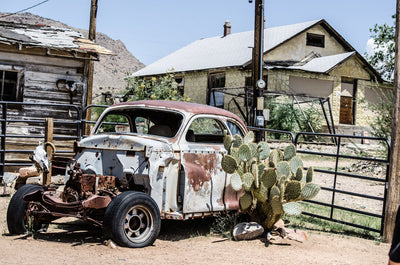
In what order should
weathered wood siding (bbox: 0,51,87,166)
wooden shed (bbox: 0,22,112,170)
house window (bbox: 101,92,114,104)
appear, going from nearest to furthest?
wooden shed (bbox: 0,22,112,170)
weathered wood siding (bbox: 0,51,87,166)
house window (bbox: 101,92,114,104)

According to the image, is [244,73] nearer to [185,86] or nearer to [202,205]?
[185,86]

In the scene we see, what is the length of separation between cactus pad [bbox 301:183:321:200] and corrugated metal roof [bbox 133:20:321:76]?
68.9 feet

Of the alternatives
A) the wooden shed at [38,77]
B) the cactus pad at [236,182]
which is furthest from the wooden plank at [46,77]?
the cactus pad at [236,182]

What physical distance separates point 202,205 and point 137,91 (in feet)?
43.1

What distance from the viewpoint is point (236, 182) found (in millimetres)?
7043

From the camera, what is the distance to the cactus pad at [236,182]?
702 centimetres

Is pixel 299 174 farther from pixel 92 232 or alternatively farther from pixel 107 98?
pixel 107 98

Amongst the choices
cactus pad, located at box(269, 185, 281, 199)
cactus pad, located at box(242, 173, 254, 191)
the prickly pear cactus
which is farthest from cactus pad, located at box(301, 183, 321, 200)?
cactus pad, located at box(242, 173, 254, 191)

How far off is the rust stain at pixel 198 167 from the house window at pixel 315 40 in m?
25.1

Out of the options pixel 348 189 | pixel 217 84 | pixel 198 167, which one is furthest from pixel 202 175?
pixel 217 84

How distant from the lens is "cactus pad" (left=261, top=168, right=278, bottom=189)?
22.9 ft

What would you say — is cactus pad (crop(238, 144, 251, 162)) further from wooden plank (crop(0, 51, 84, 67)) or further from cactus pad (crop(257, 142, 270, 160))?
wooden plank (crop(0, 51, 84, 67))

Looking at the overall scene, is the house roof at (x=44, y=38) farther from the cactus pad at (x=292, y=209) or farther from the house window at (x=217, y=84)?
the house window at (x=217, y=84)

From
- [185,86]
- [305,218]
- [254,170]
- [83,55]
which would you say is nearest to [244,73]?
[185,86]
